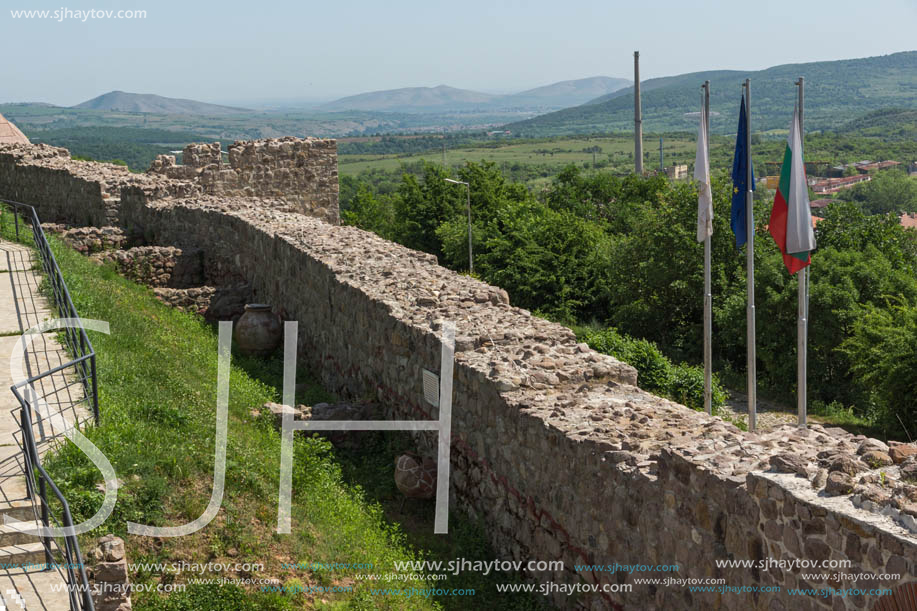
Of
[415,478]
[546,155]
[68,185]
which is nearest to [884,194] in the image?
[68,185]

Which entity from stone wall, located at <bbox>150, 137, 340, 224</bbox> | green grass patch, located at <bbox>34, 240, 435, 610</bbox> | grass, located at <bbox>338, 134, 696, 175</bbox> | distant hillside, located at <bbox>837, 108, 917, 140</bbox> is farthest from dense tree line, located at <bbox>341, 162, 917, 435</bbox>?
distant hillside, located at <bbox>837, 108, 917, 140</bbox>

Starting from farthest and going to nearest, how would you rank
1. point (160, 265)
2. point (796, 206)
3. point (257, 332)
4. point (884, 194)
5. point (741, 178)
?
point (884, 194), point (160, 265), point (741, 178), point (257, 332), point (796, 206)

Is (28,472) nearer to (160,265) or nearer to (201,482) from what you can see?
(201,482)

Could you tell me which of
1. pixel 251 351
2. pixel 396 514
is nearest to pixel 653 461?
pixel 396 514

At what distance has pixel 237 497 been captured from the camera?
6820 mm

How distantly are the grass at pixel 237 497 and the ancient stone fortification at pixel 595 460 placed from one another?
559 mm

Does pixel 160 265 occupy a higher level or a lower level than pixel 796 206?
lower

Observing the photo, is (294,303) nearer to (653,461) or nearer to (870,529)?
(653,461)

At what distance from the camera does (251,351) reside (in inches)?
470

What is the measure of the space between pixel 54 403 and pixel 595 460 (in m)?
4.39

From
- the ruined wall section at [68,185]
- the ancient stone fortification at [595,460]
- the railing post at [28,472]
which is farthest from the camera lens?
the ruined wall section at [68,185]

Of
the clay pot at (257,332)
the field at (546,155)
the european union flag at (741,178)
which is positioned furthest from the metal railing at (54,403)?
the field at (546,155)

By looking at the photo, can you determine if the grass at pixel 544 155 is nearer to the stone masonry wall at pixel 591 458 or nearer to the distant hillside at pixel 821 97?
the distant hillside at pixel 821 97

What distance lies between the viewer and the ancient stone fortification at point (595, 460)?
4551 millimetres
